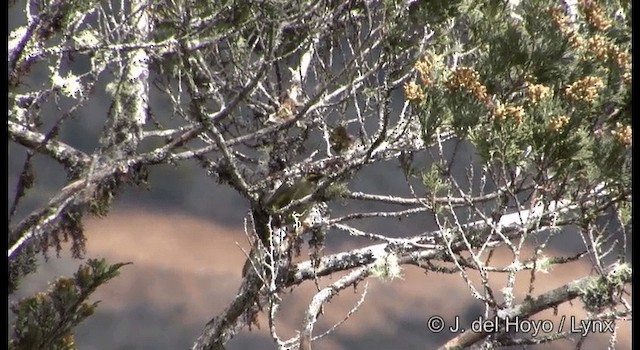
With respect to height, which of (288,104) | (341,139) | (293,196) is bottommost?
(293,196)

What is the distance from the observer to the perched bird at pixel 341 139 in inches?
131

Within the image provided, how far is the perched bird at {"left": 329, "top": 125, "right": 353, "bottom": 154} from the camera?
3.32m

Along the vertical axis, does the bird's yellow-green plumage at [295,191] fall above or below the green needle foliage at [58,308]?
above

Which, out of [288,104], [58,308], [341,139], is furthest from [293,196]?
[58,308]

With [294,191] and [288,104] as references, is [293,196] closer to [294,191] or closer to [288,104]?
[294,191]

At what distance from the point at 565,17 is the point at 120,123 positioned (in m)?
1.89

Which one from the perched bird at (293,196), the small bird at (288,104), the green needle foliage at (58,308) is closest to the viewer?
the green needle foliage at (58,308)

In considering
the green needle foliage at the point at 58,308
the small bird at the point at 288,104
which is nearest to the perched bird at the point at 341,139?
the small bird at the point at 288,104

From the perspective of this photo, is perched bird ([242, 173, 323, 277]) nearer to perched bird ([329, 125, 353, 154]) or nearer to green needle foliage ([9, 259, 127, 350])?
perched bird ([329, 125, 353, 154])

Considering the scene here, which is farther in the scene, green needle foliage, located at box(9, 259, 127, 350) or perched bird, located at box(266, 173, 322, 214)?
perched bird, located at box(266, 173, 322, 214)

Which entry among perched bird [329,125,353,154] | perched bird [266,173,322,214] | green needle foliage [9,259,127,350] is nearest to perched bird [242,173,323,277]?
perched bird [266,173,322,214]

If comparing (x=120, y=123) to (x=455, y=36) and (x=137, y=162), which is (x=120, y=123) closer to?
(x=137, y=162)

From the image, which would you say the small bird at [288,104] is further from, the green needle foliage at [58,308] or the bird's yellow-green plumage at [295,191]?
the green needle foliage at [58,308]

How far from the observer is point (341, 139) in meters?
3.34
